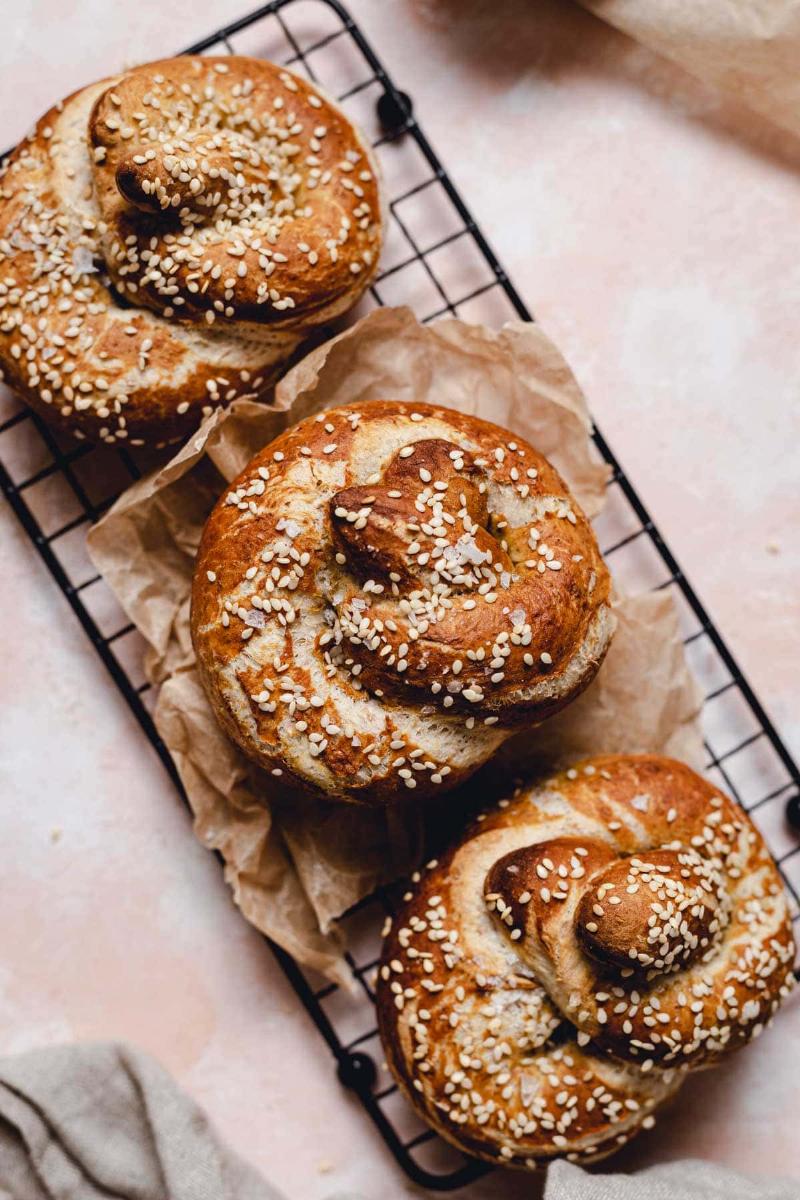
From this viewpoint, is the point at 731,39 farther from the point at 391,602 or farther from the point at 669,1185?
the point at 669,1185

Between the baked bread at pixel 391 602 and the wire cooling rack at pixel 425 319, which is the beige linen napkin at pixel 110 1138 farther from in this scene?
the baked bread at pixel 391 602

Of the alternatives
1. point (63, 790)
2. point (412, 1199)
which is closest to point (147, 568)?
point (63, 790)

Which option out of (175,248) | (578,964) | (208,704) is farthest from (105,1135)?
(175,248)

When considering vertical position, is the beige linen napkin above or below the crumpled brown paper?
below

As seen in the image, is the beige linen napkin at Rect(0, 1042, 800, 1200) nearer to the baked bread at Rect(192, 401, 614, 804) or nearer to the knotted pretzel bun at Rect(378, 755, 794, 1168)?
the knotted pretzel bun at Rect(378, 755, 794, 1168)

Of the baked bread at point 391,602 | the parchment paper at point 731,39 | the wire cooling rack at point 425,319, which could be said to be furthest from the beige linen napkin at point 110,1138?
the parchment paper at point 731,39

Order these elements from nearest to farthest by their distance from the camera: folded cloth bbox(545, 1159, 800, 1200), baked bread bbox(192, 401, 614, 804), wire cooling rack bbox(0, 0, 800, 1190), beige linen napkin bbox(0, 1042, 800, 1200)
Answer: baked bread bbox(192, 401, 614, 804) → folded cloth bbox(545, 1159, 800, 1200) → beige linen napkin bbox(0, 1042, 800, 1200) → wire cooling rack bbox(0, 0, 800, 1190)

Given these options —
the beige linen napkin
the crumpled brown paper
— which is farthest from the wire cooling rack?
the beige linen napkin

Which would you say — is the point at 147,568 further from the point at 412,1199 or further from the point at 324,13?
the point at 412,1199
